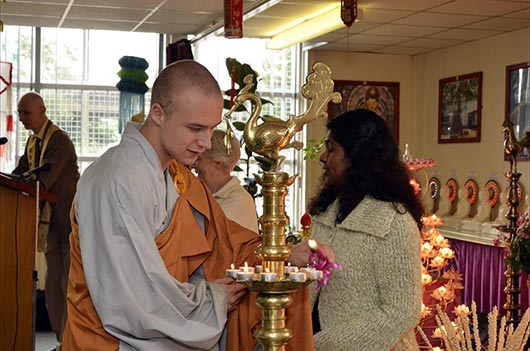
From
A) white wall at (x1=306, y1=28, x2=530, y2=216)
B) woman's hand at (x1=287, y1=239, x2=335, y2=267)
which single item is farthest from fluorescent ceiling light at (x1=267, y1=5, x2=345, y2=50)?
woman's hand at (x1=287, y1=239, x2=335, y2=267)

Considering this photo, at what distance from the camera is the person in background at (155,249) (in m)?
1.73

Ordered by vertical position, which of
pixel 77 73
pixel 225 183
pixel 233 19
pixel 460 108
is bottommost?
pixel 225 183

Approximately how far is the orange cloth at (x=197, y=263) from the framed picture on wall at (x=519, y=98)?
6.38 meters

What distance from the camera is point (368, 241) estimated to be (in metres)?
2.14

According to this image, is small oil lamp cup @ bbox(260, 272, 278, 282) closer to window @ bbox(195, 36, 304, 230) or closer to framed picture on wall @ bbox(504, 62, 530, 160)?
framed picture on wall @ bbox(504, 62, 530, 160)

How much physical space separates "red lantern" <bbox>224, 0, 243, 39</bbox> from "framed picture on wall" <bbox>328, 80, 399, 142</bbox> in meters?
3.87

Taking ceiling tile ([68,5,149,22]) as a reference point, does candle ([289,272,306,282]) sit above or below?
below

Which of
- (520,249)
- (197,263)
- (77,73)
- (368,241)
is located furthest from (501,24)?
(197,263)

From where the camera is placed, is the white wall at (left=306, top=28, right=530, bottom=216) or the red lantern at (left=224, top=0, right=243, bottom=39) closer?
the red lantern at (left=224, top=0, right=243, bottom=39)

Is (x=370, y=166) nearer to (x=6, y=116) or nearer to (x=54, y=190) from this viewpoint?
(x=54, y=190)

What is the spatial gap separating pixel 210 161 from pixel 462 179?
19.4 feet

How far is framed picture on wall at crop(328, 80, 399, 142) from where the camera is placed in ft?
32.1

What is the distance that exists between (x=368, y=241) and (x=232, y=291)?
441 millimetres

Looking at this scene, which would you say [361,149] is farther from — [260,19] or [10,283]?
[260,19]
